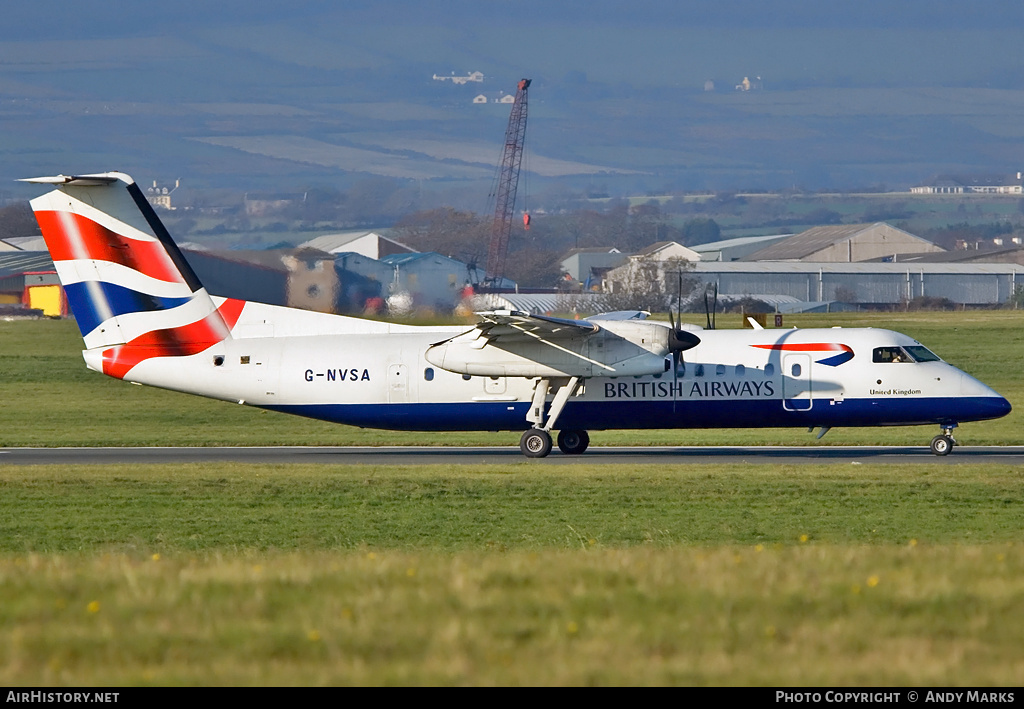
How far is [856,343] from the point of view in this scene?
27516 mm

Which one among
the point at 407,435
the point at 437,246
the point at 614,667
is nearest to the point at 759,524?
the point at 614,667

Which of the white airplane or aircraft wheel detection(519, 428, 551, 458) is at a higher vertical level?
the white airplane

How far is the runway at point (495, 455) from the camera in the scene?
26906mm

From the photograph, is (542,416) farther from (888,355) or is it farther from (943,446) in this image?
(943,446)

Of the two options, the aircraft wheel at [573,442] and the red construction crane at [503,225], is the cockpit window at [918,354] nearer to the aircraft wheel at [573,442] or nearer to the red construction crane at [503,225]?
the aircraft wheel at [573,442]

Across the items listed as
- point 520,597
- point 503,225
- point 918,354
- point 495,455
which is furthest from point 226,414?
point 503,225

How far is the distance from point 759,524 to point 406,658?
11.5m

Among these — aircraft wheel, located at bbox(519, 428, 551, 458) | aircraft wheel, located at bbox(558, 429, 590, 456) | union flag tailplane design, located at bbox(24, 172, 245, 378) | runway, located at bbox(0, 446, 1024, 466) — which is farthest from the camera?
aircraft wheel, located at bbox(558, 429, 590, 456)

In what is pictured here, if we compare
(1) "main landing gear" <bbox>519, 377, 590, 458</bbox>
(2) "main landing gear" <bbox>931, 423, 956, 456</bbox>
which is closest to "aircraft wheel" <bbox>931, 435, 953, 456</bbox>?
(2) "main landing gear" <bbox>931, 423, 956, 456</bbox>

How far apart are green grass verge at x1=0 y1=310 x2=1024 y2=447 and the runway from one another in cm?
215

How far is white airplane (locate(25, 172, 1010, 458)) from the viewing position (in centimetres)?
2645

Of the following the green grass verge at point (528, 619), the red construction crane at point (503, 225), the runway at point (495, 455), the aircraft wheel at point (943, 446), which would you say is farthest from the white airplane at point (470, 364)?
the red construction crane at point (503, 225)

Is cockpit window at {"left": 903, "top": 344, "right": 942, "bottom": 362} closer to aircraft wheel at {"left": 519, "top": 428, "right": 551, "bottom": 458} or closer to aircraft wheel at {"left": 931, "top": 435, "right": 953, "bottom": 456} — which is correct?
aircraft wheel at {"left": 931, "top": 435, "right": 953, "bottom": 456}

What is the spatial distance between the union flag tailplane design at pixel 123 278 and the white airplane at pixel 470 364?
28 millimetres
